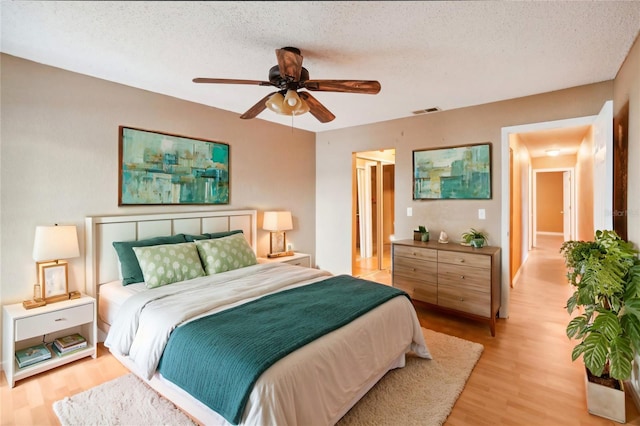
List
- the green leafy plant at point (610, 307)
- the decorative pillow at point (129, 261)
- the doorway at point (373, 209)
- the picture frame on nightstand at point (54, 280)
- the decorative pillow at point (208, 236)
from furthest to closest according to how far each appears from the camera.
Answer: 1. the doorway at point (373, 209)
2. the decorative pillow at point (208, 236)
3. the decorative pillow at point (129, 261)
4. the picture frame on nightstand at point (54, 280)
5. the green leafy plant at point (610, 307)

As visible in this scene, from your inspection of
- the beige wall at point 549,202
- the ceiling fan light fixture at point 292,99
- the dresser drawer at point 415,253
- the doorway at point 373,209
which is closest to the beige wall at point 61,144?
the ceiling fan light fixture at point 292,99

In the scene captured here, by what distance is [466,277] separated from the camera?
329cm

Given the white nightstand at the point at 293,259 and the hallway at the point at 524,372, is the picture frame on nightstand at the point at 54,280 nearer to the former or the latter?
the white nightstand at the point at 293,259

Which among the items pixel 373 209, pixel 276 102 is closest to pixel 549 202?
pixel 373 209

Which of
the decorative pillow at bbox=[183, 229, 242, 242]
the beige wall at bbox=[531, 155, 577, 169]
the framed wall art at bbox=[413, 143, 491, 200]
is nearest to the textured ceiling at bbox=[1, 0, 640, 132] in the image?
the framed wall art at bbox=[413, 143, 491, 200]

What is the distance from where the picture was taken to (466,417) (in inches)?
78.7

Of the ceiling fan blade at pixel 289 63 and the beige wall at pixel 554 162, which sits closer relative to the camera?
the ceiling fan blade at pixel 289 63

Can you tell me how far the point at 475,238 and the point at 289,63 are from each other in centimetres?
281

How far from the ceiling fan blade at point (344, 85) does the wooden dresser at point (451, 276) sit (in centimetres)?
207

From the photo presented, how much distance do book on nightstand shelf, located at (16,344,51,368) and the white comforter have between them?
0.68 metres

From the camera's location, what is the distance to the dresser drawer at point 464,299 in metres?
3.18

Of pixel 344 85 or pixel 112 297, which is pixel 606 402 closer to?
pixel 344 85

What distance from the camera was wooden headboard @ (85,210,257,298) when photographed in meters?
2.84

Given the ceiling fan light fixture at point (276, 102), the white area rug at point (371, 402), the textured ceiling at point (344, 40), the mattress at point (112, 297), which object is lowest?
the white area rug at point (371, 402)
